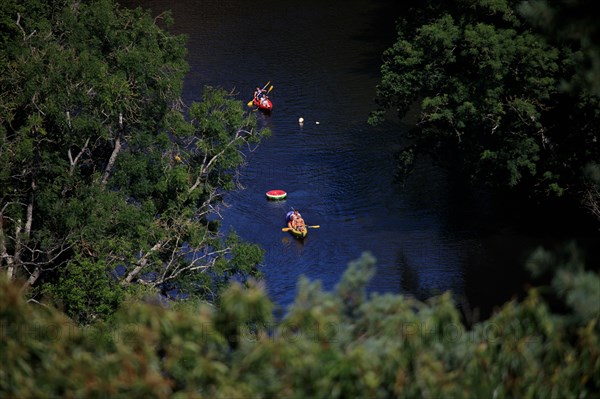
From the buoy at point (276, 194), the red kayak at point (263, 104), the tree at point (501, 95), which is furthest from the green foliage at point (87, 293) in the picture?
the red kayak at point (263, 104)

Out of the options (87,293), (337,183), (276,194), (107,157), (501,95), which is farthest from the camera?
(337,183)

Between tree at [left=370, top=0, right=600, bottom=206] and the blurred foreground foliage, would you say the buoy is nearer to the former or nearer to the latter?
tree at [left=370, top=0, right=600, bottom=206]

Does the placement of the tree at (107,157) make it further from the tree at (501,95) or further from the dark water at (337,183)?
the tree at (501,95)

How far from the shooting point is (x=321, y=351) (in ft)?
33.8

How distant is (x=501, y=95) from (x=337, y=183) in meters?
9.53

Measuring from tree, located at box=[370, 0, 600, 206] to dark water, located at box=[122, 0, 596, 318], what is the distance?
10.5 feet

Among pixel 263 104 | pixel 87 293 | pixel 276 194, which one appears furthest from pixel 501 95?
pixel 263 104

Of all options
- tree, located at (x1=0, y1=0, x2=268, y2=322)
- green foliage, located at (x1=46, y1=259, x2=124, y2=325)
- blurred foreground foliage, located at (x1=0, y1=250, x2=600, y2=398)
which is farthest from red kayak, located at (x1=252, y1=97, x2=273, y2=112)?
blurred foreground foliage, located at (x1=0, y1=250, x2=600, y2=398)

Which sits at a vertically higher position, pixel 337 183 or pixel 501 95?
pixel 501 95

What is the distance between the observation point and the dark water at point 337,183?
32.5m

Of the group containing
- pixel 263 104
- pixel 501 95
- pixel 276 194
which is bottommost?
pixel 276 194

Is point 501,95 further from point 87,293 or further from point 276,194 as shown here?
point 87,293

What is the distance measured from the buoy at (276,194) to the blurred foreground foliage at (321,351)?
25.9 m

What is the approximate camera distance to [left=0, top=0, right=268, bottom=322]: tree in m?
26.2
